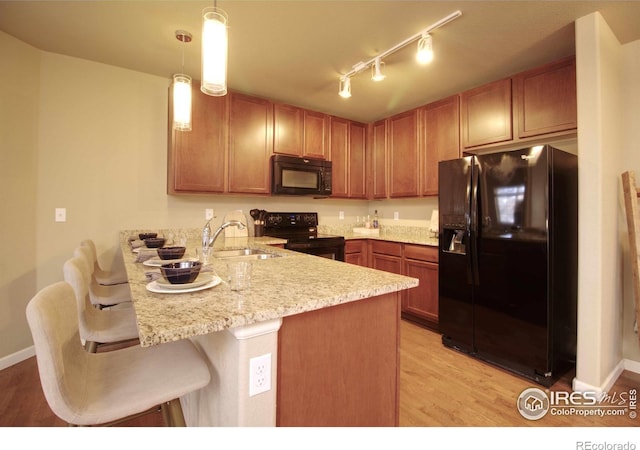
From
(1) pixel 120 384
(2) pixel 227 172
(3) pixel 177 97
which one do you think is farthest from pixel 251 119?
(1) pixel 120 384

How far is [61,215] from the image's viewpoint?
2.62m

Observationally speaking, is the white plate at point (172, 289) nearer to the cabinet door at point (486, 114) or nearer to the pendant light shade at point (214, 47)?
the pendant light shade at point (214, 47)

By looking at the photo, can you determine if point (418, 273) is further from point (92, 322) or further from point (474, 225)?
point (92, 322)

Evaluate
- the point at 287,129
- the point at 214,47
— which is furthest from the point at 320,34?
the point at 287,129

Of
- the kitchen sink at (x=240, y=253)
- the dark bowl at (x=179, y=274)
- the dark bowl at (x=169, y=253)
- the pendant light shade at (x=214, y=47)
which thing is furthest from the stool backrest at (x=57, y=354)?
the kitchen sink at (x=240, y=253)

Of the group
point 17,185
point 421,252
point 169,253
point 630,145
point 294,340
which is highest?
point 630,145

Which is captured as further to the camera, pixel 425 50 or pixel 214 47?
pixel 425 50

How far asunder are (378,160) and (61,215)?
3.32 meters

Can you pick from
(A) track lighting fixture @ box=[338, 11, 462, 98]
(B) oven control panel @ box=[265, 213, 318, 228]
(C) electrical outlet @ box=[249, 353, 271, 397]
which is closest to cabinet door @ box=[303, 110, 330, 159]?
(B) oven control panel @ box=[265, 213, 318, 228]

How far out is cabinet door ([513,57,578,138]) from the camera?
235 centimetres

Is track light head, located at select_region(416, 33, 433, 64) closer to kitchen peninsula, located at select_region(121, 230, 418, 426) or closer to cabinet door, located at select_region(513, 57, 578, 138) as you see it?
cabinet door, located at select_region(513, 57, 578, 138)

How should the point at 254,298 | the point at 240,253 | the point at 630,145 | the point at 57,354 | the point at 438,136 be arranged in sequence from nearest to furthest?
1. the point at 57,354
2. the point at 254,298
3. the point at 630,145
4. the point at 240,253
5. the point at 438,136

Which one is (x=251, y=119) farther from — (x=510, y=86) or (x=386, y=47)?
(x=510, y=86)
